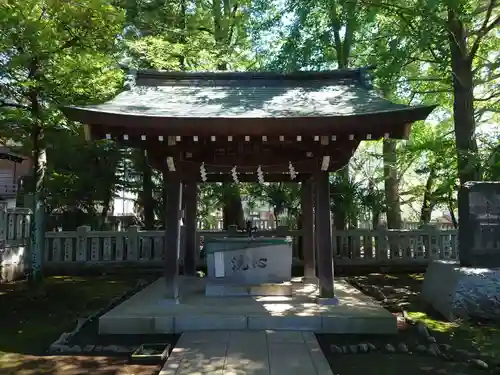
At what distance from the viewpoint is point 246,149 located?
330 inches

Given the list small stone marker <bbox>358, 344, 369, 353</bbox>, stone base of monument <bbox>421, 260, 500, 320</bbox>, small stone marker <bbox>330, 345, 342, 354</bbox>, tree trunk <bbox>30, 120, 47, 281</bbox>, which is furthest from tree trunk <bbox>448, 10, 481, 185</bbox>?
tree trunk <bbox>30, 120, 47, 281</bbox>

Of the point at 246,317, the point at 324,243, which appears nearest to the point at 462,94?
the point at 324,243

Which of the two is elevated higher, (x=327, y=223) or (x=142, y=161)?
(x=142, y=161)

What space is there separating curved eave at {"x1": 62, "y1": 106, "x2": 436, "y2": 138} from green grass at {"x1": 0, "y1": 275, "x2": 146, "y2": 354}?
338 cm

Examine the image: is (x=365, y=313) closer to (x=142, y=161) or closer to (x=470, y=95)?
(x=470, y=95)

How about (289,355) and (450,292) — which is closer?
(289,355)

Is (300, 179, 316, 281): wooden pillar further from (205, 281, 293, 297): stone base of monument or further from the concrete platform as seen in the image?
the concrete platform

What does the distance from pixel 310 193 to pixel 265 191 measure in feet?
17.4

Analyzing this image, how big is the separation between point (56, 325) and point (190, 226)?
4.43 metres

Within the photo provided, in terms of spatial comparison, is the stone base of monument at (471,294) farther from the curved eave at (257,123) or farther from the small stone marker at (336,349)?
the curved eave at (257,123)

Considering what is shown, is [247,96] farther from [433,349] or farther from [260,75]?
[433,349]

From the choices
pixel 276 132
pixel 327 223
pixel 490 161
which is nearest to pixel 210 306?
pixel 327 223

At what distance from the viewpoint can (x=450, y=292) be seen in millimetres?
8156

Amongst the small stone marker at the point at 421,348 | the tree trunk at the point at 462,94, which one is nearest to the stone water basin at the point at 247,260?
the small stone marker at the point at 421,348
